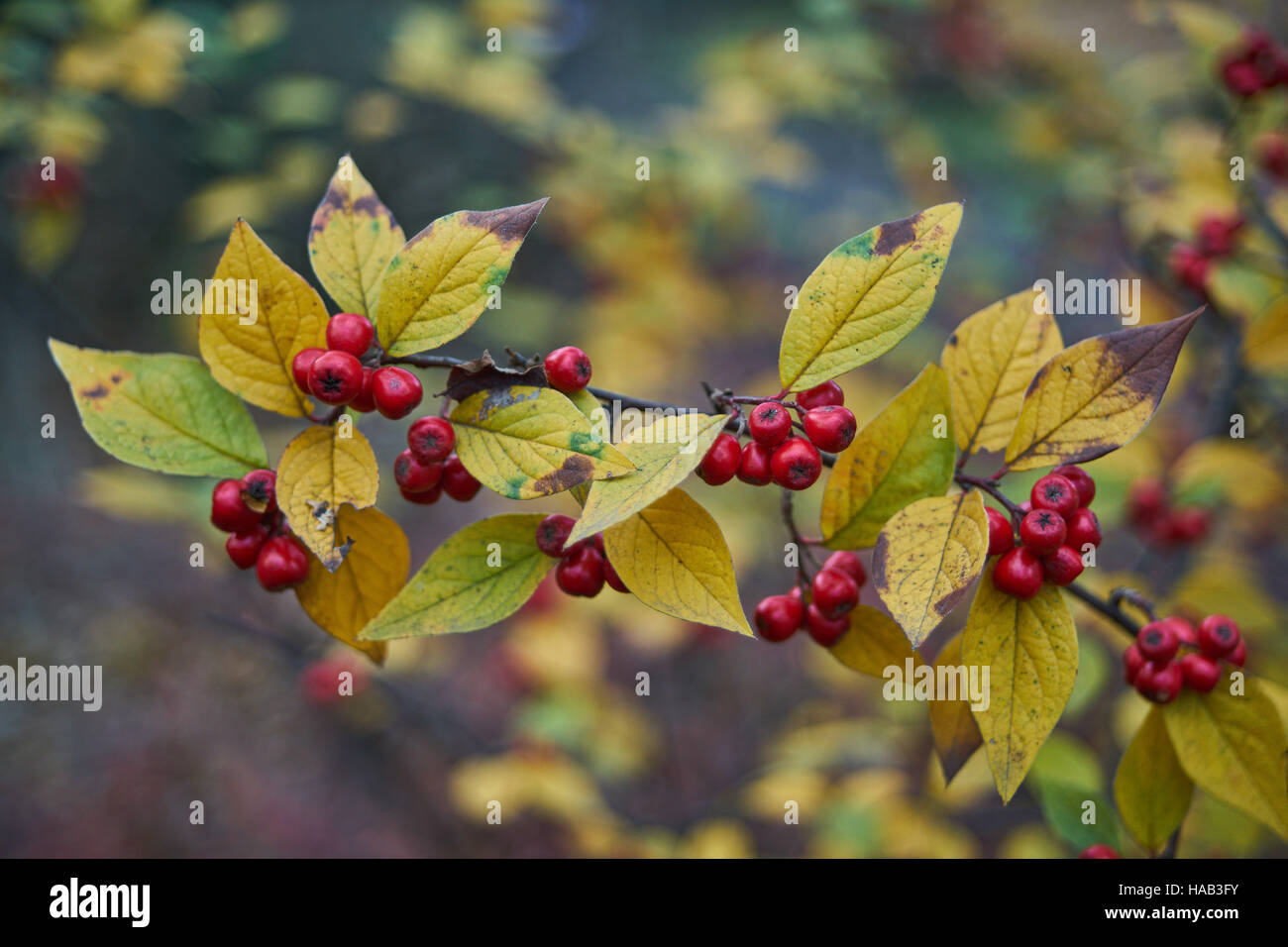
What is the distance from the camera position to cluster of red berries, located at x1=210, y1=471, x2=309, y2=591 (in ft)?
4.28

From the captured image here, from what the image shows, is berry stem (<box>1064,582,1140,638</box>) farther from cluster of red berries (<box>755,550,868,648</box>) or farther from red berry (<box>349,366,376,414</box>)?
red berry (<box>349,366,376,414</box>)

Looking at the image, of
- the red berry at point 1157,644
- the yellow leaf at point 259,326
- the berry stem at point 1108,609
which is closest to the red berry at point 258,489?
the yellow leaf at point 259,326

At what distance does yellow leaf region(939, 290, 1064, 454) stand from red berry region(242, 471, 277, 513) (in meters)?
1.14

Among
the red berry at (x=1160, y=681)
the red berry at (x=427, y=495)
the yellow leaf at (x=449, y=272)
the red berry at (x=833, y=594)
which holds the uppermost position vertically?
the yellow leaf at (x=449, y=272)

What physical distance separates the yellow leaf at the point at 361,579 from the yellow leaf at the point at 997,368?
98 cm

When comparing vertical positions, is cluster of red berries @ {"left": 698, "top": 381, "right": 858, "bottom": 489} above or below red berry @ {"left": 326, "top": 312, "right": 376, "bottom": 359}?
below

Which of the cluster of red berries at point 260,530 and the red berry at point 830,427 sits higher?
the red berry at point 830,427

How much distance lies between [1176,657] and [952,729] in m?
0.47

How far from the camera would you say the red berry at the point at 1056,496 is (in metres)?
1.27

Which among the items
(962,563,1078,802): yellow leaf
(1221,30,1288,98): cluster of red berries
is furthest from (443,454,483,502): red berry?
(1221,30,1288,98): cluster of red berries

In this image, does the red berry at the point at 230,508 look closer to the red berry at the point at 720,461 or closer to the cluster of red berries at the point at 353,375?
the cluster of red berries at the point at 353,375

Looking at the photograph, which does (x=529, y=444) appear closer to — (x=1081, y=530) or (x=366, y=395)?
(x=366, y=395)

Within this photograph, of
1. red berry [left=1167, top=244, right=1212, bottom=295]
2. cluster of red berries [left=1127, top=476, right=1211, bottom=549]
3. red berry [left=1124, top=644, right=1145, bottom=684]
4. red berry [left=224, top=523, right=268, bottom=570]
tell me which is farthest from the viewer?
cluster of red berries [left=1127, top=476, right=1211, bottom=549]
